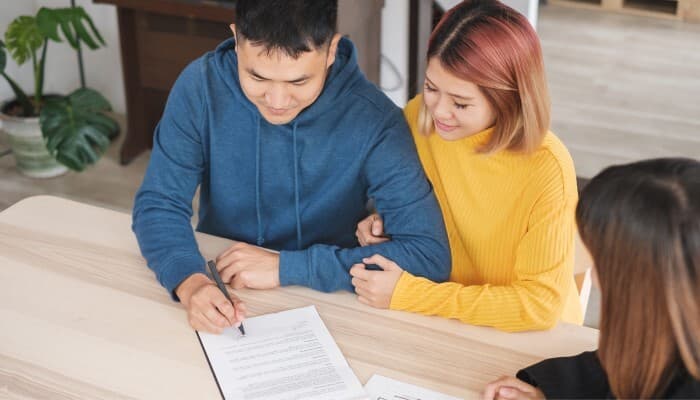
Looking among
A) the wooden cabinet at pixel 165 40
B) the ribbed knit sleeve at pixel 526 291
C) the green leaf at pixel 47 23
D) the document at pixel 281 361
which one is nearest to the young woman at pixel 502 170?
the ribbed knit sleeve at pixel 526 291

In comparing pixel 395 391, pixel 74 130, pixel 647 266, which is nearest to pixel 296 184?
pixel 395 391

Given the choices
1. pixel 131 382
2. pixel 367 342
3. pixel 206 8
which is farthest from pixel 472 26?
pixel 206 8

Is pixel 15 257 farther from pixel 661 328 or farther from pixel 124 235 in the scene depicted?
pixel 661 328

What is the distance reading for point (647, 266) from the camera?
0.93 meters

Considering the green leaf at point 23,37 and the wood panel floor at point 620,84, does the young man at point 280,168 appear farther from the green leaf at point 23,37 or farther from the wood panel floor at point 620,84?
the wood panel floor at point 620,84

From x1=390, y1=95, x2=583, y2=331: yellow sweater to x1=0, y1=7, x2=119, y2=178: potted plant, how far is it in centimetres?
173

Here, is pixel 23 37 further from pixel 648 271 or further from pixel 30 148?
pixel 648 271

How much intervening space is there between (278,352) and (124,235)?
457 millimetres

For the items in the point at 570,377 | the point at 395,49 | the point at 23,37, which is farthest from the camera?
the point at 395,49

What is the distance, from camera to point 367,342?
131 centimetres

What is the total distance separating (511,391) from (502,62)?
515mm

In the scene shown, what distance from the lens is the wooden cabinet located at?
2979 mm

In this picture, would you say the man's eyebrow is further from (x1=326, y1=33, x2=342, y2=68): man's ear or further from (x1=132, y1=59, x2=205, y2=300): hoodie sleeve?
(x1=132, y1=59, x2=205, y2=300): hoodie sleeve

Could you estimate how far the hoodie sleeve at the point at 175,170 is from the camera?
1524 mm
